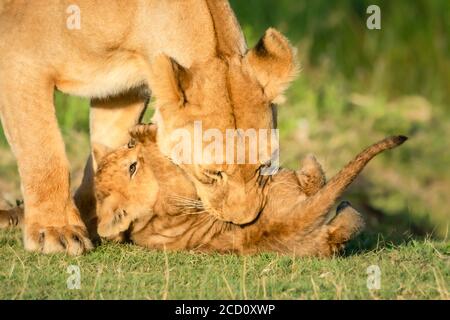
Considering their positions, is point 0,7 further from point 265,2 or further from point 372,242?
point 265,2

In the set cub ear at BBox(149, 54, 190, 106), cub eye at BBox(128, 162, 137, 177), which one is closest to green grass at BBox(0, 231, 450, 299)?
cub eye at BBox(128, 162, 137, 177)

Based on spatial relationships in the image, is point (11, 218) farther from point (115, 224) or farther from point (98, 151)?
point (115, 224)

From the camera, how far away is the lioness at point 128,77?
5.59 meters

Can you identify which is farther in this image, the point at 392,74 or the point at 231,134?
the point at 392,74

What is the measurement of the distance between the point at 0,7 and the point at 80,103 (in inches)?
161

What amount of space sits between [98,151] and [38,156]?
556mm

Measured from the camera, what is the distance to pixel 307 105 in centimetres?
1102

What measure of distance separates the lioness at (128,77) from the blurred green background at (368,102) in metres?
2.78

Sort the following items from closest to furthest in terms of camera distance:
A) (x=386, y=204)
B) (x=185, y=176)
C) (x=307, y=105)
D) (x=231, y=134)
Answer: (x=231, y=134) < (x=185, y=176) < (x=386, y=204) < (x=307, y=105)

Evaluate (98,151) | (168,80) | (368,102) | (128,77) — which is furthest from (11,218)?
(368,102)

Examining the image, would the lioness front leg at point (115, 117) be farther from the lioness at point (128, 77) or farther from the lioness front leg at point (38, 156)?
the lioness front leg at point (38, 156)

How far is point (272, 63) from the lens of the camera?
18.9 ft

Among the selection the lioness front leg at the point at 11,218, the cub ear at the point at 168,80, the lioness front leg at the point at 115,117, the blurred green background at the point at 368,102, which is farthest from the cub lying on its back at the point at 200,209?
the blurred green background at the point at 368,102
